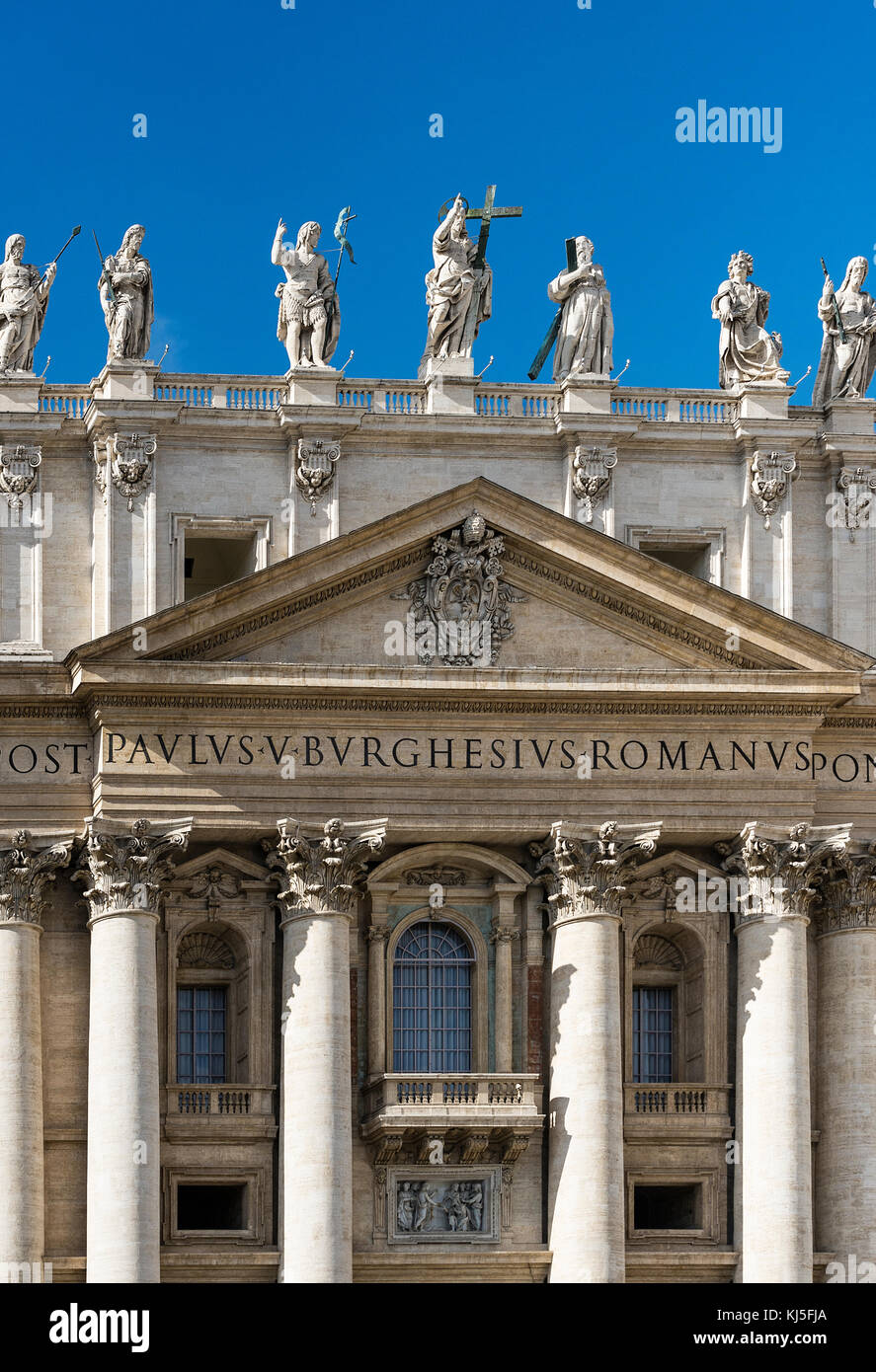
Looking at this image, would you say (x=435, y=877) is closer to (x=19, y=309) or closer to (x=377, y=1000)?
(x=377, y=1000)

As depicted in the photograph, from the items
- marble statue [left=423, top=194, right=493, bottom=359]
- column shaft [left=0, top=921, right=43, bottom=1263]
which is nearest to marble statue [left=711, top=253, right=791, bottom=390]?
marble statue [left=423, top=194, right=493, bottom=359]

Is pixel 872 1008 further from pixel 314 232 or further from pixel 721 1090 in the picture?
pixel 314 232

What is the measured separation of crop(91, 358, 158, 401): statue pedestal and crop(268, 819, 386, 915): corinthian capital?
8.20 m

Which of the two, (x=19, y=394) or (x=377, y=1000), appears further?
(x=19, y=394)

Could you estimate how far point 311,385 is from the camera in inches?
2749

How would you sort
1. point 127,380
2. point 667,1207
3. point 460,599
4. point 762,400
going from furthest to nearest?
point 762,400 → point 667,1207 → point 127,380 → point 460,599

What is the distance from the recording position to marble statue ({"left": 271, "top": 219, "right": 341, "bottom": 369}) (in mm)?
70000

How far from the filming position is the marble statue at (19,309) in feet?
227

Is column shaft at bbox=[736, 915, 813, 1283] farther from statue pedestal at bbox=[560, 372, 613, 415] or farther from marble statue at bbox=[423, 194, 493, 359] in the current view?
marble statue at bbox=[423, 194, 493, 359]

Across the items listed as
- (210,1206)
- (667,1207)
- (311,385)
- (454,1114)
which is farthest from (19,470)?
(667,1207)

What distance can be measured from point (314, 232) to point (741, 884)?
553 inches

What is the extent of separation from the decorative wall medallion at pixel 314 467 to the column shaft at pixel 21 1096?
935 cm

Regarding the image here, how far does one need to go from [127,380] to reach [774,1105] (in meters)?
17.1

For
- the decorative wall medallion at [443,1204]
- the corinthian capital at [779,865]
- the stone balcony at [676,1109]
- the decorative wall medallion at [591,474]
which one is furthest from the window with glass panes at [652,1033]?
the decorative wall medallion at [591,474]
